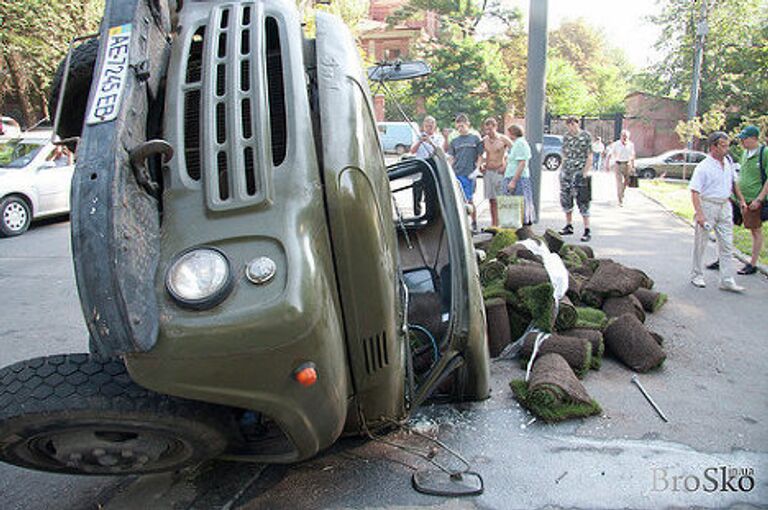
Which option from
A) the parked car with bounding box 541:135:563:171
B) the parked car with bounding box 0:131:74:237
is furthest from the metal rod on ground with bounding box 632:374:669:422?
the parked car with bounding box 541:135:563:171

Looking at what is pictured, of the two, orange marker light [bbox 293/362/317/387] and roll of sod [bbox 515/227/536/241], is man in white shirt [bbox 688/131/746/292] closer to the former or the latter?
roll of sod [bbox 515/227/536/241]

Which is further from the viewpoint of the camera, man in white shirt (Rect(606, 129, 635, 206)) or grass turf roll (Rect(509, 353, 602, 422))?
man in white shirt (Rect(606, 129, 635, 206))

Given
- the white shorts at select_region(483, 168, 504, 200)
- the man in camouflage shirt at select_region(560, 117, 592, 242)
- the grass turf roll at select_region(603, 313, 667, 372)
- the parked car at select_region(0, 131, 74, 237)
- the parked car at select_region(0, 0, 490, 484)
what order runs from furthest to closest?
the parked car at select_region(0, 131, 74, 237) < the white shorts at select_region(483, 168, 504, 200) < the man in camouflage shirt at select_region(560, 117, 592, 242) < the grass turf roll at select_region(603, 313, 667, 372) < the parked car at select_region(0, 0, 490, 484)

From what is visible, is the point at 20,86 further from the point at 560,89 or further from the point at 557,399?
the point at 560,89

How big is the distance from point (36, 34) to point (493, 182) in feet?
46.2

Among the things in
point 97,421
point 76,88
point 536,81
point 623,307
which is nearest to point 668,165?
point 536,81

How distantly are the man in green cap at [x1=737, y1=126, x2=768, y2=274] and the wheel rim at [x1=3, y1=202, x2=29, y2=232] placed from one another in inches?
428

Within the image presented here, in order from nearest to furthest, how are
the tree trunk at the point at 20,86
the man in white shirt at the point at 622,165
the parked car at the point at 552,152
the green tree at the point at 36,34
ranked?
the man in white shirt at the point at 622,165 < the green tree at the point at 36,34 < the tree trunk at the point at 20,86 < the parked car at the point at 552,152

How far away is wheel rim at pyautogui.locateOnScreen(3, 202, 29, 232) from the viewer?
9930 millimetres

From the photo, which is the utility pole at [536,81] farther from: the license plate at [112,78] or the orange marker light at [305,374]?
the orange marker light at [305,374]

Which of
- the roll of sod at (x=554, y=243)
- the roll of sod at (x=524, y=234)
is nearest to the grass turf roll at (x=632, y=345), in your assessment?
the roll of sod at (x=554, y=243)

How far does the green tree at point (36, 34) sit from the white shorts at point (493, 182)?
13222 mm

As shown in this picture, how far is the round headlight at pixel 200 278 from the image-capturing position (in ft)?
A: 6.43

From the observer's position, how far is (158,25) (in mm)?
2689
